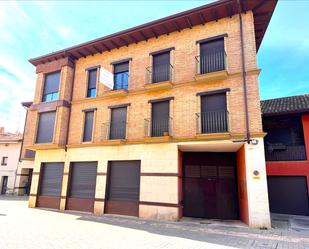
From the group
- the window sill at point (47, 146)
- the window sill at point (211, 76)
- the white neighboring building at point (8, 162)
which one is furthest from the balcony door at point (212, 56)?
the white neighboring building at point (8, 162)

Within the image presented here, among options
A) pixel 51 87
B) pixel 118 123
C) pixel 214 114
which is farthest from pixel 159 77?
pixel 51 87

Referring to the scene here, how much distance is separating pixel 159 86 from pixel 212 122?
134 inches

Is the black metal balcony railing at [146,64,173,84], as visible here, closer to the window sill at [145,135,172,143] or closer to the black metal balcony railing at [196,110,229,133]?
the black metal balcony railing at [196,110,229,133]

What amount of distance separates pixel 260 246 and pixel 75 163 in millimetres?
10875

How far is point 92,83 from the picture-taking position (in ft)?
47.5

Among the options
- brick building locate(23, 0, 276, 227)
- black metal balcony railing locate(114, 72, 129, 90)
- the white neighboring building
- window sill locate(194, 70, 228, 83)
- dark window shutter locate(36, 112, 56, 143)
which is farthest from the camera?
the white neighboring building

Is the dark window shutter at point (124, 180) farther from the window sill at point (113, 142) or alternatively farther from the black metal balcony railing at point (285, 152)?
the black metal balcony railing at point (285, 152)

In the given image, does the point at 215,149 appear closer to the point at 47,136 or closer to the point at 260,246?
the point at 260,246

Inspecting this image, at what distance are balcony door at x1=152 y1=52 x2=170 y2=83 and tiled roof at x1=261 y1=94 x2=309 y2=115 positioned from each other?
250 inches

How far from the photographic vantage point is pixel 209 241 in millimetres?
7062

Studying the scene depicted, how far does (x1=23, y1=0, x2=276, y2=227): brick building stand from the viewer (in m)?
10.2

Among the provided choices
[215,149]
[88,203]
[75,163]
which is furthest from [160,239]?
[75,163]

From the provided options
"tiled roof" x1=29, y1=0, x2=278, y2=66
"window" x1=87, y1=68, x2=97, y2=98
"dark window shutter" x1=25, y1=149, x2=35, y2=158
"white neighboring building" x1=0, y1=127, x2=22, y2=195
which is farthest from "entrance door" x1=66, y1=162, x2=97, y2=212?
"white neighboring building" x1=0, y1=127, x2=22, y2=195

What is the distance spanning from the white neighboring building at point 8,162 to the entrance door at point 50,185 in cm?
1069
